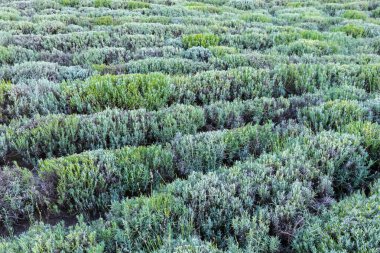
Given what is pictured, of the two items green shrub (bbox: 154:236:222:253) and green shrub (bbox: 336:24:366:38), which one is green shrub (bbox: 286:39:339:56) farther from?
green shrub (bbox: 154:236:222:253)

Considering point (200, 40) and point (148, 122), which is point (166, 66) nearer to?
point (200, 40)

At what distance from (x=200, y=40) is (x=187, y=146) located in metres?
5.63

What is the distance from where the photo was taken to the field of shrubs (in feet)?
11.4

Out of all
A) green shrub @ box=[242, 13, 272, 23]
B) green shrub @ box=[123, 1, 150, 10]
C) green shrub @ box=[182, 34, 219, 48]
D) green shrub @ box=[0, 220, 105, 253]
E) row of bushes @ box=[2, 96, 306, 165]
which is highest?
green shrub @ box=[123, 1, 150, 10]

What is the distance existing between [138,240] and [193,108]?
9.29 feet

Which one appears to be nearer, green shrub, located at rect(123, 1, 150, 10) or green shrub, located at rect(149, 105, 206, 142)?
green shrub, located at rect(149, 105, 206, 142)

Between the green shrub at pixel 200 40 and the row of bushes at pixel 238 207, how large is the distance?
576 centimetres

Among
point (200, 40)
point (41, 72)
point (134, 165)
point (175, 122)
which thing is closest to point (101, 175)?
point (134, 165)

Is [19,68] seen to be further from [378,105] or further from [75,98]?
[378,105]

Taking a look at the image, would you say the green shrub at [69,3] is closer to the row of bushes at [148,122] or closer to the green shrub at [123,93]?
the green shrub at [123,93]

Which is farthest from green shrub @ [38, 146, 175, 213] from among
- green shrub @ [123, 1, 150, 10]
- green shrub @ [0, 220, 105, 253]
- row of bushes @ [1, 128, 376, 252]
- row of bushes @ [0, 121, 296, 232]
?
green shrub @ [123, 1, 150, 10]

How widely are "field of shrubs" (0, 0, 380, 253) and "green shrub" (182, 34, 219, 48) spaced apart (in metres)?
0.05

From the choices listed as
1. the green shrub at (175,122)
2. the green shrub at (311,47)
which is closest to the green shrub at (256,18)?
the green shrub at (311,47)

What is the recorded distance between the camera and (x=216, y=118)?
592 cm
